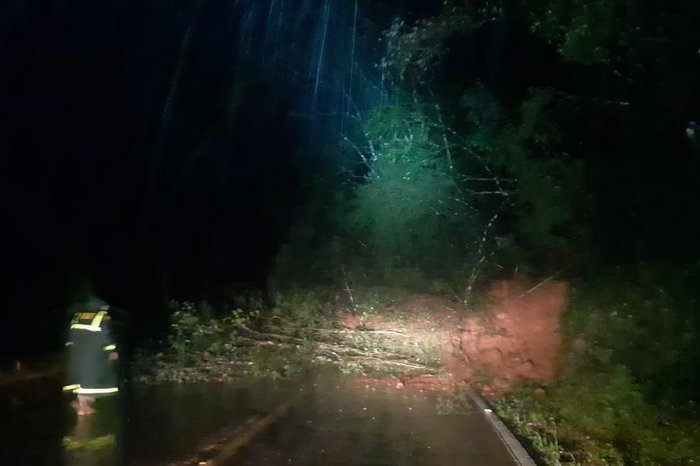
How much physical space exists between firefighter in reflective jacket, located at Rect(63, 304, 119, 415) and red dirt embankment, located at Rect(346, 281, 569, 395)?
5311mm

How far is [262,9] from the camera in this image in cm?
2109

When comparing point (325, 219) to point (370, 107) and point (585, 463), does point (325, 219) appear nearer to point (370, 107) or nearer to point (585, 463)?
point (370, 107)

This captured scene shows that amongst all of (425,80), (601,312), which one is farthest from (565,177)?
(425,80)

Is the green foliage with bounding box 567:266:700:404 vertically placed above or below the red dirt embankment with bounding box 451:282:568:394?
above

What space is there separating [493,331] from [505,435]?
6660 mm

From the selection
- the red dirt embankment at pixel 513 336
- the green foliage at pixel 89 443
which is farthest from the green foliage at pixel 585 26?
the green foliage at pixel 89 443

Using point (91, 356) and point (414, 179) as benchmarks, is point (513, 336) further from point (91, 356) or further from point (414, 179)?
point (91, 356)

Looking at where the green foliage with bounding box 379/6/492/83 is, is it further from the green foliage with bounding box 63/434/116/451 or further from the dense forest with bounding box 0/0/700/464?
the green foliage with bounding box 63/434/116/451

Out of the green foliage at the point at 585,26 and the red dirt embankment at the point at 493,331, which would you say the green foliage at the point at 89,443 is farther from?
the green foliage at the point at 585,26

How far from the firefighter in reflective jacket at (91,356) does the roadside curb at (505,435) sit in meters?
4.58

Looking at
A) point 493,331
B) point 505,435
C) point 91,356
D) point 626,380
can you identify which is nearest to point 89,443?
point 91,356

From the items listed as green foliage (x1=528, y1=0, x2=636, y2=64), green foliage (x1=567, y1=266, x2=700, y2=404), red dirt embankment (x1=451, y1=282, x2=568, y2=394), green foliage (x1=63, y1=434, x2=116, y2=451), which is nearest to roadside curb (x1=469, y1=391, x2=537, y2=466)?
Answer: red dirt embankment (x1=451, y1=282, x2=568, y2=394)

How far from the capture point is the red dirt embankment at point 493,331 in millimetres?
14680

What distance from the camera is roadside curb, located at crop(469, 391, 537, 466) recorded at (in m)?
8.74
